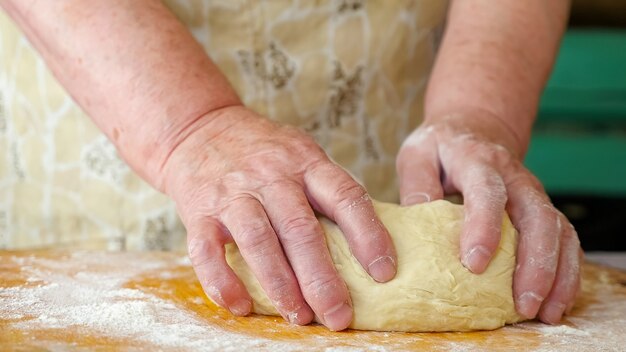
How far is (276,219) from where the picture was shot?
1177mm

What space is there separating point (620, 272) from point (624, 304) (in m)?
0.25

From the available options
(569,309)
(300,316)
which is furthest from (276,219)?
(569,309)

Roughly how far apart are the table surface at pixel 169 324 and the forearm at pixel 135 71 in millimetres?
190

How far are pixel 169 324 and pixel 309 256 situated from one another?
0.22 metres

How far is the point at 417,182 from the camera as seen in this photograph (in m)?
1.45

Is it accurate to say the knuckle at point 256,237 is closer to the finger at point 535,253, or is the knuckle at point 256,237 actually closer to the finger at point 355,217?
the finger at point 355,217

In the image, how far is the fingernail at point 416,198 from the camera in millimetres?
1424

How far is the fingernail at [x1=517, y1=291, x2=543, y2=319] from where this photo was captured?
124 centimetres

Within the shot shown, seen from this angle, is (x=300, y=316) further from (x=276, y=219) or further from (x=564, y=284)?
(x=564, y=284)

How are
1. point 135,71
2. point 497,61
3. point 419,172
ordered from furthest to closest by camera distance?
point 497,61, point 419,172, point 135,71

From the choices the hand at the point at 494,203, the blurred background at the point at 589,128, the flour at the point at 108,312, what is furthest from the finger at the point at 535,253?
the blurred background at the point at 589,128

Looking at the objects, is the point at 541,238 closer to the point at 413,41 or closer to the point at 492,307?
the point at 492,307

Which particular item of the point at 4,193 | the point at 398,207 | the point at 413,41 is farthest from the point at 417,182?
the point at 4,193

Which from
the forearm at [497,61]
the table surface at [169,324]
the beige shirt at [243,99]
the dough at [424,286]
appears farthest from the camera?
the beige shirt at [243,99]
